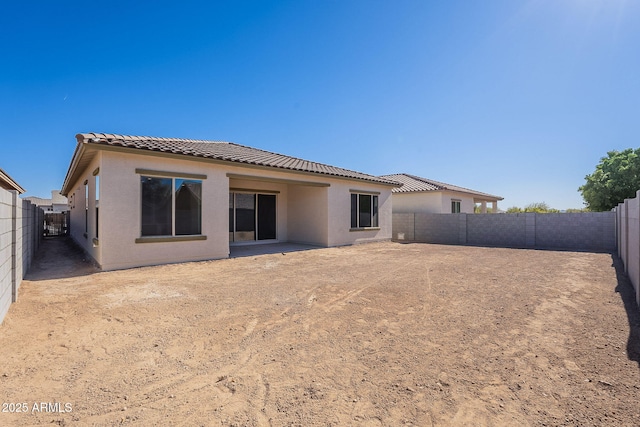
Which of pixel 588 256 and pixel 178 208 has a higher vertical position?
pixel 178 208

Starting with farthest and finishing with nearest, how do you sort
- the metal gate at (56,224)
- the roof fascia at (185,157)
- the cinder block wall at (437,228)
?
the metal gate at (56,224)
the cinder block wall at (437,228)
the roof fascia at (185,157)

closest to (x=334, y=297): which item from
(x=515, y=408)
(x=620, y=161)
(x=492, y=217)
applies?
(x=515, y=408)

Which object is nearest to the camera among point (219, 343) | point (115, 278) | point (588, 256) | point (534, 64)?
point (219, 343)

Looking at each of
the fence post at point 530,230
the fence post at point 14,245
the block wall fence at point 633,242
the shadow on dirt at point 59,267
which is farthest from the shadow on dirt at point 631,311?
the shadow on dirt at point 59,267

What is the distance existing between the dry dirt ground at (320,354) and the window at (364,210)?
8095mm

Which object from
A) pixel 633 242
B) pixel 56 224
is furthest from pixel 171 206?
pixel 56 224

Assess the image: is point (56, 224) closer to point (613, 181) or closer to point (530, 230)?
point (530, 230)

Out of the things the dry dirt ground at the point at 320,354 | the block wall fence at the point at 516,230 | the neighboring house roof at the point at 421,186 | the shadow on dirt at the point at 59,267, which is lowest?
the dry dirt ground at the point at 320,354

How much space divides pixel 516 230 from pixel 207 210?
14.7m

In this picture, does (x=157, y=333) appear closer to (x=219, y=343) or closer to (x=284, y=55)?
(x=219, y=343)

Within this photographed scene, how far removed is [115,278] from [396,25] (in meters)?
11.4

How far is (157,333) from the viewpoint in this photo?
380 centimetres

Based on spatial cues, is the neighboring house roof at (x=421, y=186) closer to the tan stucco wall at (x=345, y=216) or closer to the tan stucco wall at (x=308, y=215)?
the tan stucco wall at (x=345, y=216)

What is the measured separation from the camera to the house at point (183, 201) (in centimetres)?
772
